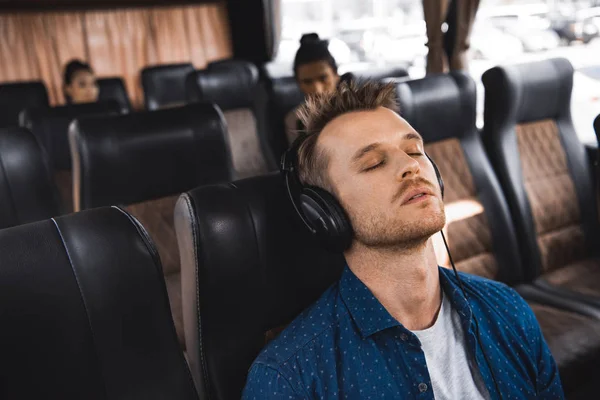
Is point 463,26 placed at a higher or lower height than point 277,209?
higher

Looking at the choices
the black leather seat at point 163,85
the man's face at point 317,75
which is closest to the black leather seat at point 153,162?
the man's face at point 317,75

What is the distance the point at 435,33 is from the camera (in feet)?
10.7

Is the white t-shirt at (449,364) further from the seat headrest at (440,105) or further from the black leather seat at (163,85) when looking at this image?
the black leather seat at (163,85)

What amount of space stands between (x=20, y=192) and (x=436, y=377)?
150cm

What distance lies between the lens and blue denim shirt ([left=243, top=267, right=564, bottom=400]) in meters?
1.04

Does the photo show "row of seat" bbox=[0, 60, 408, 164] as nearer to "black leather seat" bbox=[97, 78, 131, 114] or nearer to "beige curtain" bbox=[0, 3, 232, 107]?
"black leather seat" bbox=[97, 78, 131, 114]

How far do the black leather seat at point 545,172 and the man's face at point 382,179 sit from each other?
116cm

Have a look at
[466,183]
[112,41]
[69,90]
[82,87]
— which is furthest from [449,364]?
[112,41]

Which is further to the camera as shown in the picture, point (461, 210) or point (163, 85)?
point (163, 85)

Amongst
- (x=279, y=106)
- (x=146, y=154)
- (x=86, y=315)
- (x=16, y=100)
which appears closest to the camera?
(x=86, y=315)

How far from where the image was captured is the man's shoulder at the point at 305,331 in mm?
1064

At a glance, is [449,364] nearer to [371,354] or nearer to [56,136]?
[371,354]

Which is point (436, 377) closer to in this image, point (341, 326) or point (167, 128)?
point (341, 326)

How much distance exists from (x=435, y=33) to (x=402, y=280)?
2420mm
